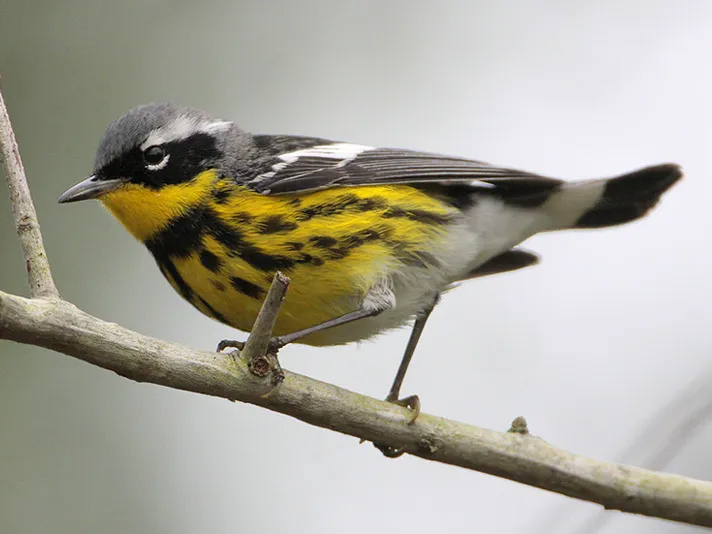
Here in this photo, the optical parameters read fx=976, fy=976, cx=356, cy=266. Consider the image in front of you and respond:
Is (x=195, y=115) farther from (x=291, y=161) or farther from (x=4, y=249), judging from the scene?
(x=4, y=249)

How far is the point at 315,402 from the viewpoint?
11.1 feet

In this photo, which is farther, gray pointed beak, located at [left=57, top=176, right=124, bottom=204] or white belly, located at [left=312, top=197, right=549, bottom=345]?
white belly, located at [left=312, top=197, right=549, bottom=345]

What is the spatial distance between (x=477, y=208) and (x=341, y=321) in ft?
3.43

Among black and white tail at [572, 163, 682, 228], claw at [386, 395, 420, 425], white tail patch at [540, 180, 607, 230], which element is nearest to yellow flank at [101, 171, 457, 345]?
claw at [386, 395, 420, 425]

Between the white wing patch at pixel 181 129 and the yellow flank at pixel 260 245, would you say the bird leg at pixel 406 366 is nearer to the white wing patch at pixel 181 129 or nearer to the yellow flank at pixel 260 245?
the yellow flank at pixel 260 245

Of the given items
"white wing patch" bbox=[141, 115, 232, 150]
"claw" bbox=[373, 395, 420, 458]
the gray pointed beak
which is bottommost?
"claw" bbox=[373, 395, 420, 458]

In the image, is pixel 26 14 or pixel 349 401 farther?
pixel 26 14

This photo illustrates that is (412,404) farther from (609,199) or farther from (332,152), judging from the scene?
(609,199)

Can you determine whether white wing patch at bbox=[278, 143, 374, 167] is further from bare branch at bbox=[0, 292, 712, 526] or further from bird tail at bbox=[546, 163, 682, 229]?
bare branch at bbox=[0, 292, 712, 526]

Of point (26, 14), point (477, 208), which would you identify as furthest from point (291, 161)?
point (26, 14)

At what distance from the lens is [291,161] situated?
14.2ft

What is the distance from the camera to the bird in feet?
13.1

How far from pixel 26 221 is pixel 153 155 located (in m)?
1.03

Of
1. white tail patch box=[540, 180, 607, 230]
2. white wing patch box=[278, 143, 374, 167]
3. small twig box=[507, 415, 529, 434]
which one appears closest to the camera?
small twig box=[507, 415, 529, 434]
